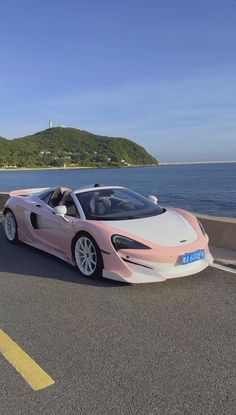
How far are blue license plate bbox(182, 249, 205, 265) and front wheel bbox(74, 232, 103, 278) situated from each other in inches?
40.4

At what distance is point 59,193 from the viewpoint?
7121mm

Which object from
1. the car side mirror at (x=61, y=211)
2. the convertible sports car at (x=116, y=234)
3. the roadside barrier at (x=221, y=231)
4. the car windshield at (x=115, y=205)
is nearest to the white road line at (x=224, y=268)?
the convertible sports car at (x=116, y=234)

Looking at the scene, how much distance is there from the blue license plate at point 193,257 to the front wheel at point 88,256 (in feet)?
3.37

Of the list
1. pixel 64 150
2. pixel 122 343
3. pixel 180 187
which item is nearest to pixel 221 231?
pixel 122 343

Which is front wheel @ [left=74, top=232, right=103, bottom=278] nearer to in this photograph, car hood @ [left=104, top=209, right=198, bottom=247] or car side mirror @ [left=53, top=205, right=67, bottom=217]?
car hood @ [left=104, top=209, right=198, bottom=247]

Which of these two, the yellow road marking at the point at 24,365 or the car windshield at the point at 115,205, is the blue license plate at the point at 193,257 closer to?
the car windshield at the point at 115,205

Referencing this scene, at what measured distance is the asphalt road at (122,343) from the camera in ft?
9.36

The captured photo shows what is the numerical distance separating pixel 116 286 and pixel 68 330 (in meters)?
1.35

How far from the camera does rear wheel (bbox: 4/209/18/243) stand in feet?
26.2

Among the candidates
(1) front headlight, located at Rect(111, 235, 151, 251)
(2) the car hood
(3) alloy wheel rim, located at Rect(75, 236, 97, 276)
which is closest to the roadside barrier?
(2) the car hood

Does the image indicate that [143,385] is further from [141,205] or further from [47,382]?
[141,205]

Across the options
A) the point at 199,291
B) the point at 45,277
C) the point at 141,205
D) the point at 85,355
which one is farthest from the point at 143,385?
the point at 141,205

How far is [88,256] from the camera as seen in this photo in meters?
5.70

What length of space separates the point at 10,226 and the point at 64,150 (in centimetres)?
15178
